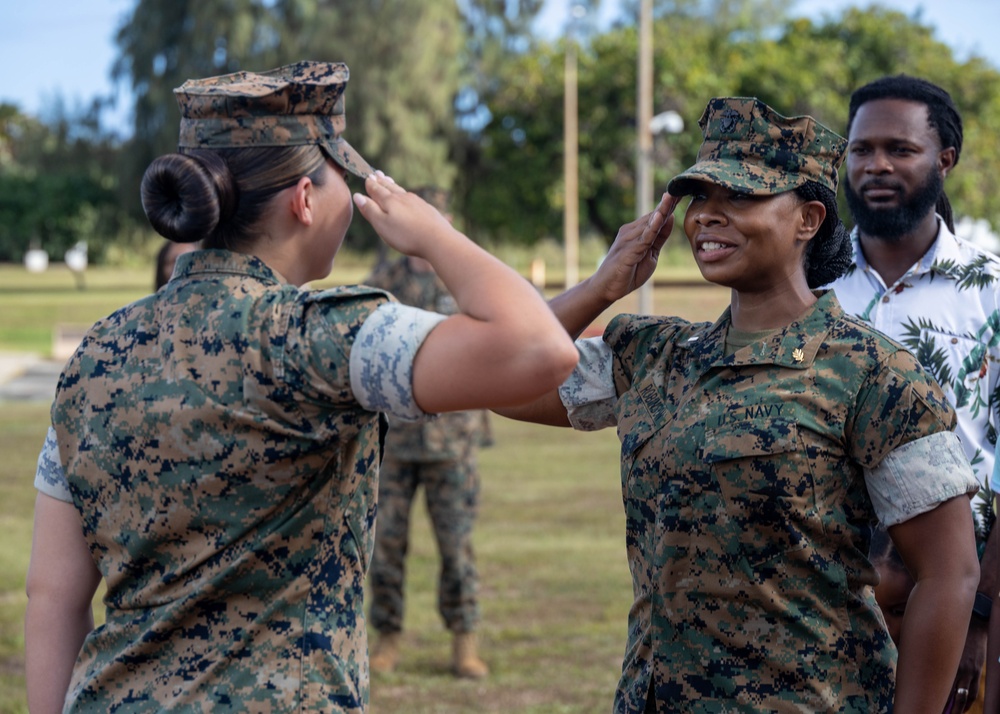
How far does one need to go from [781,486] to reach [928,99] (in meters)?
1.77

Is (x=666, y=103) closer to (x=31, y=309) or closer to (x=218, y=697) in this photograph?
(x=31, y=309)

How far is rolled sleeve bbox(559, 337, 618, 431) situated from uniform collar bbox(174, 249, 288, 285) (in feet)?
2.85

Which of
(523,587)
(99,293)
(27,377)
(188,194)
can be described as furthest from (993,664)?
(99,293)

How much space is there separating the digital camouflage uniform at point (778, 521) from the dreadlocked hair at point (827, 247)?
7.5 inches

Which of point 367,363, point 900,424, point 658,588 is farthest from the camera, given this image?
point 658,588

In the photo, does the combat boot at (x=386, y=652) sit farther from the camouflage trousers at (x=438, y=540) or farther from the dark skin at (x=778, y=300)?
the dark skin at (x=778, y=300)

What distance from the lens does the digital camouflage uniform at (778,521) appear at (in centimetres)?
236

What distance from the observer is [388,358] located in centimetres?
183

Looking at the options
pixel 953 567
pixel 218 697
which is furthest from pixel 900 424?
pixel 218 697

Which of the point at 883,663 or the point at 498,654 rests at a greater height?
the point at 883,663

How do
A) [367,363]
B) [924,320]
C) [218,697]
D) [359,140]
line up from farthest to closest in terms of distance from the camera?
[359,140] → [924,320] → [218,697] → [367,363]

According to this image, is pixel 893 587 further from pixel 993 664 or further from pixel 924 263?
pixel 924 263

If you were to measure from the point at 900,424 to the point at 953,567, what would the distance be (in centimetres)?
32

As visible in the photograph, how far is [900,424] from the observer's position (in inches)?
92.0
